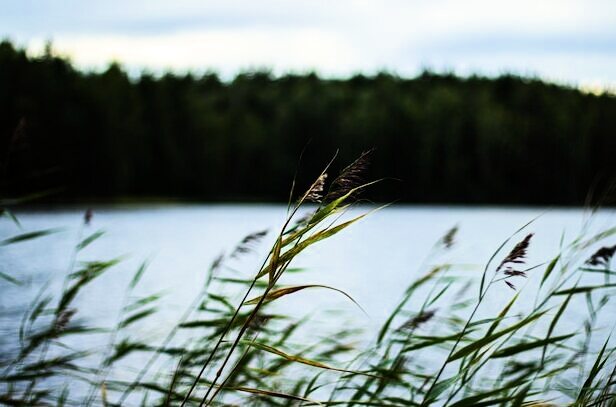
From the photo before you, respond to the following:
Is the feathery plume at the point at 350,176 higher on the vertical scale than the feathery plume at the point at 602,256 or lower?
higher

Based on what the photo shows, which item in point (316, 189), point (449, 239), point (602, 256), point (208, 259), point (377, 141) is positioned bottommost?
point (208, 259)

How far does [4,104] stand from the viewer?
38781 millimetres

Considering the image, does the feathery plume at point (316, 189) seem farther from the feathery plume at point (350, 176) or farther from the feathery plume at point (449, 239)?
the feathery plume at point (449, 239)

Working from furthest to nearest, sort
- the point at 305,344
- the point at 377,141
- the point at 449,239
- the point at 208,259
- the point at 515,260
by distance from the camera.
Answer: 1. the point at 377,141
2. the point at 208,259
3. the point at 305,344
4. the point at 449,239
5. the point at 515,260

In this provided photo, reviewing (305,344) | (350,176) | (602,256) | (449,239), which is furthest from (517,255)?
(305,344)

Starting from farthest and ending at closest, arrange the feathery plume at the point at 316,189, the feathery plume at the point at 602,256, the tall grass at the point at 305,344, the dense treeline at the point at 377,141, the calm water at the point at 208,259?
1. the dense treeline at the point at 377,141
2. the calm water at the point at 208,259
3. the feathery plume at the point at 602,256
4. the tall grass at the point at 305,344
5. the feathery plume at the point at 316,189

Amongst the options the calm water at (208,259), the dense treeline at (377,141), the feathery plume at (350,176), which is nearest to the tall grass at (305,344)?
the feathery plume at (350,176)

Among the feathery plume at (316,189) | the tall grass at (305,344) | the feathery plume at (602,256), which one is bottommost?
the tall grass at (305,344)

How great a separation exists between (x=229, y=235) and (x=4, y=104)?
642 inches

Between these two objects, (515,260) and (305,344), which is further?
(305,344)

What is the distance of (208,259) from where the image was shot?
21.1 metres

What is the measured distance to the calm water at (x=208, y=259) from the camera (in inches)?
439

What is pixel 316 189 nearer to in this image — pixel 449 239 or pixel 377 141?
pixel 449 239

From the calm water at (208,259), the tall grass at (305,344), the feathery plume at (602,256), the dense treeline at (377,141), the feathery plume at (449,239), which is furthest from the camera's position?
the dense treeline at (377,141)
